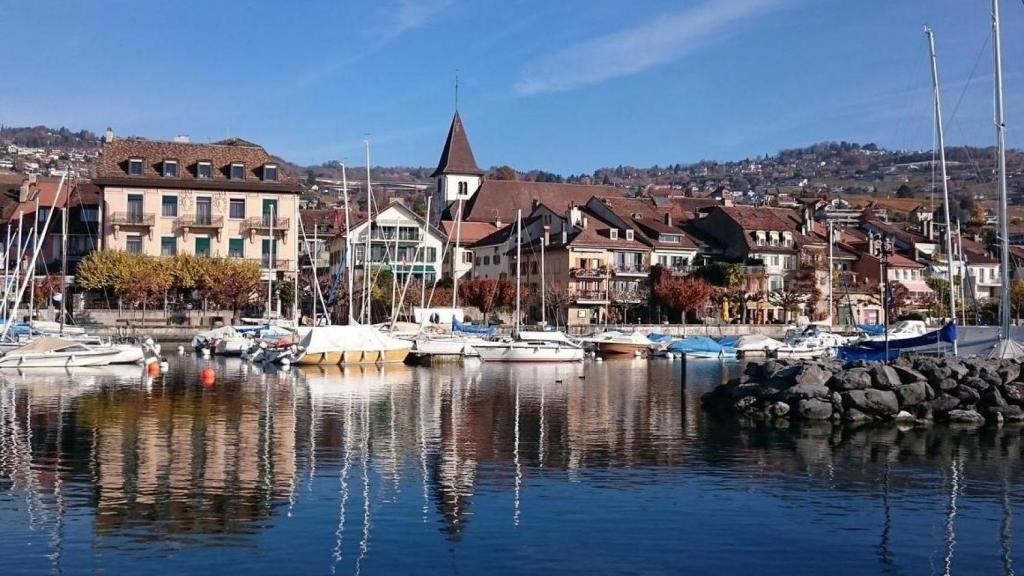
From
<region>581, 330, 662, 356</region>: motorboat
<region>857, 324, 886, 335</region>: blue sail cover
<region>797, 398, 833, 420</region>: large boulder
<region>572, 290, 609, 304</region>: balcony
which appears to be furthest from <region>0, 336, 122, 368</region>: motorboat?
<region>857, 324, 886, 335</region>: blue sail cover

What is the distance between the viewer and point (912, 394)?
36.0 meters

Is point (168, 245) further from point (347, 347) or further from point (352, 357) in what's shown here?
point (347, 347)

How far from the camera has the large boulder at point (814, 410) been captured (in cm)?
3522

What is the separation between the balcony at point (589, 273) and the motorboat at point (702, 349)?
63.4ft

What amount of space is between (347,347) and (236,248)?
119 feet

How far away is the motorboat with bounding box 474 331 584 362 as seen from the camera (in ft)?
210

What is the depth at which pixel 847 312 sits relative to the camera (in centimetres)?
10688

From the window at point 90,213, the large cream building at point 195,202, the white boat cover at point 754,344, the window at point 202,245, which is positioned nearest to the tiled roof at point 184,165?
the large cream building at point 195,202

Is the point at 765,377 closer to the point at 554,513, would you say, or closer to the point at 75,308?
the point at 554,513

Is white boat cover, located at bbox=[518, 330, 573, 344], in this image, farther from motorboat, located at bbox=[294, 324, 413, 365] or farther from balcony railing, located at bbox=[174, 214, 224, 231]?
balcony railing, located at bbox=[174, 214, 224, 231]

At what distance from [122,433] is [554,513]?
14992 mm

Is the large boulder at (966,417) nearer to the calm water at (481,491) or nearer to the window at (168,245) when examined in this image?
the calm water at (481,491)

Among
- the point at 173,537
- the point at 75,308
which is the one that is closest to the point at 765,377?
the point at 173,537

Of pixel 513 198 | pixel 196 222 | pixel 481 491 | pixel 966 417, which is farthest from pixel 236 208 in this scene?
pixel 481 491
